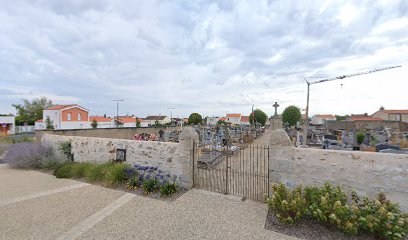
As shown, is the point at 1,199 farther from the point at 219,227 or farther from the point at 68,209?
the point at 219,227

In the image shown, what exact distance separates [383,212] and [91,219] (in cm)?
586

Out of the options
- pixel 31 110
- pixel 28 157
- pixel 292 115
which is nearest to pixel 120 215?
pixel 28 157

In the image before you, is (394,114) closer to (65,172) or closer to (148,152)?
(148,152)

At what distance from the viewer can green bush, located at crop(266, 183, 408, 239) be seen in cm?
322

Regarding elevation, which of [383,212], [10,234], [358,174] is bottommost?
[10,234]

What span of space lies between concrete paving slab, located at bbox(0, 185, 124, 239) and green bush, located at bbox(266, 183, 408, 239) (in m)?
4.48

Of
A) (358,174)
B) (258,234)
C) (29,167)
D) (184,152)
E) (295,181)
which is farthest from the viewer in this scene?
(29,167)

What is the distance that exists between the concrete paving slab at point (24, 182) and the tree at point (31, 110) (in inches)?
1841

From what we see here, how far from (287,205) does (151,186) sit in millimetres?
3887

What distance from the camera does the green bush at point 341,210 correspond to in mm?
3217

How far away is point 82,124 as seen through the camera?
34.4m

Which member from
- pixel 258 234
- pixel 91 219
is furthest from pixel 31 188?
pixel 258 234

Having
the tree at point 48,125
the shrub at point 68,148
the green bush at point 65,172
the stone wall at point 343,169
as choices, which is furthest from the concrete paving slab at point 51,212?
the tree at point 48,125

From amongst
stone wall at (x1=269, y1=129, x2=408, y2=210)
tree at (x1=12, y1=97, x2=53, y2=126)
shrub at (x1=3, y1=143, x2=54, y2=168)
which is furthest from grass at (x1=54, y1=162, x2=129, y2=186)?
tree at (x1=12, y1=97, x2=53, y2=126)
